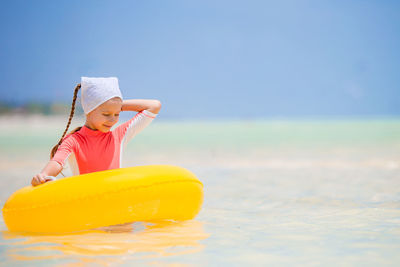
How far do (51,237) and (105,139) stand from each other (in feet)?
2.36

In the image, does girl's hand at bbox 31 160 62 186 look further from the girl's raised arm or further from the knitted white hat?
the girl's raised arm

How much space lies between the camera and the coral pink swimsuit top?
2922 millimetres

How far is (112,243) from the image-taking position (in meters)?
2.58

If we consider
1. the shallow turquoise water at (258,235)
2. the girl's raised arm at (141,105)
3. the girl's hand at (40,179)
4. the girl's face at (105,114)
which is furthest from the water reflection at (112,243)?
the girl's raised arm at (141,105)

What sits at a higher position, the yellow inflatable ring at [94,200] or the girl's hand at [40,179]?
the girl's hand at [40,179]

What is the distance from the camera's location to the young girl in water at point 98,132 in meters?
2.86

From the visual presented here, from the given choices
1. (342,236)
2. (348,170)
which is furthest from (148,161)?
(342,236)

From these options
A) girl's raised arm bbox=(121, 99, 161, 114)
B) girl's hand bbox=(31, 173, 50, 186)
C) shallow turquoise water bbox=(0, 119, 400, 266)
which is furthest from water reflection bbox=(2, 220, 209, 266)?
girl's raised arm bbox=(121, 99, 161, 114)

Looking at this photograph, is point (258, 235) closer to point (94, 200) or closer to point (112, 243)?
point (112, 243)

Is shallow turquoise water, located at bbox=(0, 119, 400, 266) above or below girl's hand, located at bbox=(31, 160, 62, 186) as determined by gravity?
below

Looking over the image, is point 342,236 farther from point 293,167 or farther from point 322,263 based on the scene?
point 293,167

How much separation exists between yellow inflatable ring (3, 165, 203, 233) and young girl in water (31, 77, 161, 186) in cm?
14

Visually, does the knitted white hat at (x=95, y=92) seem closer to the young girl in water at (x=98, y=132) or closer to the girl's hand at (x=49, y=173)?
the young girl in water at (x=98, y=132)

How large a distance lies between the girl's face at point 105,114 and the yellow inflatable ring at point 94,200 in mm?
324
